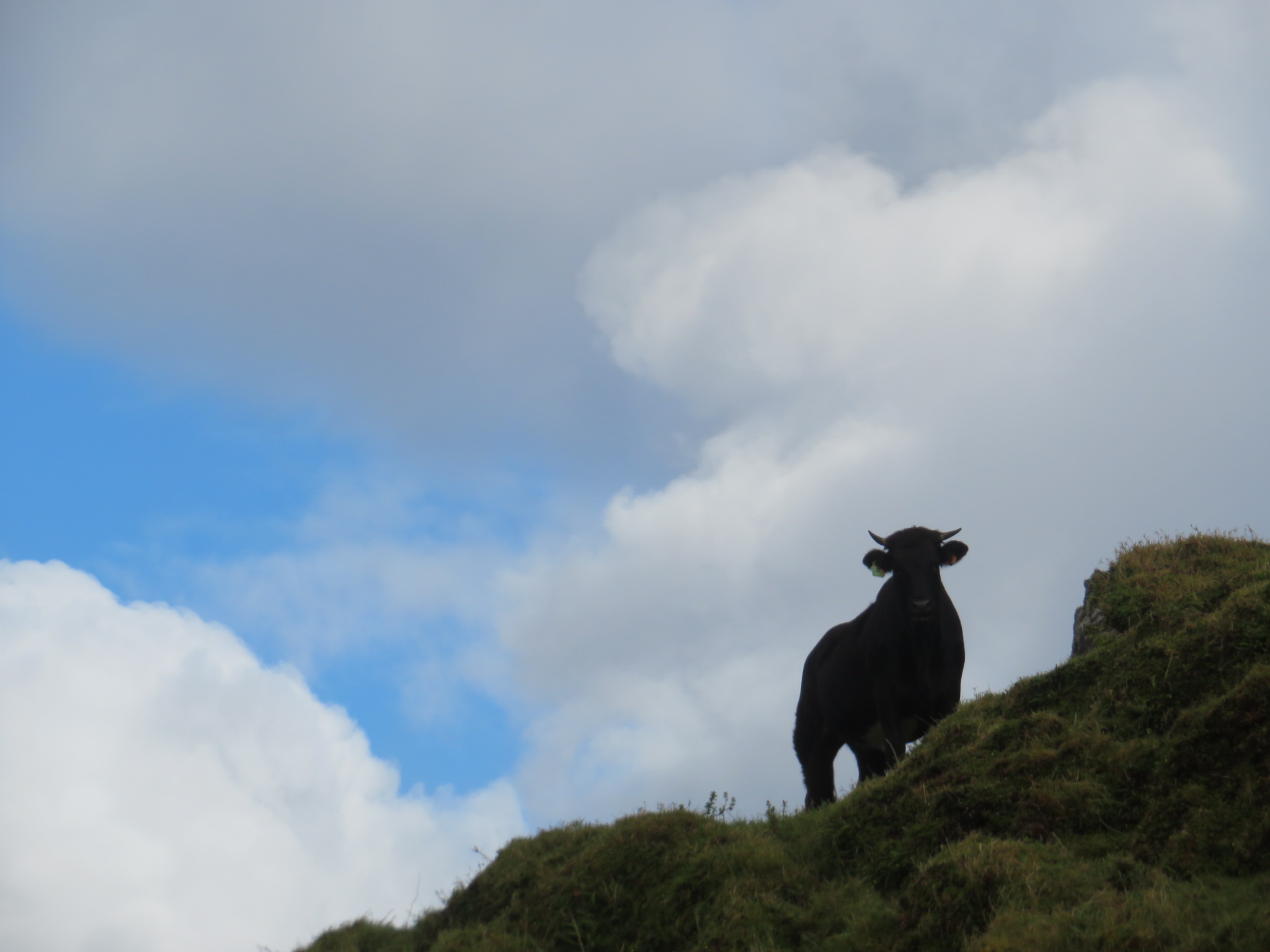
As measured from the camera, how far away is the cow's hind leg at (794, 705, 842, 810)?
1777 cm

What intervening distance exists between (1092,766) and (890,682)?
20.2ft

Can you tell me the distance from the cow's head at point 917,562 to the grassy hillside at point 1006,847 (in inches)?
125

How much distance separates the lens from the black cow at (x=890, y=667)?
15422 mm

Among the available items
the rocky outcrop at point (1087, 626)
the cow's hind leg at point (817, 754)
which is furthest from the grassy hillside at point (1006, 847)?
the cow's hind leg at point (817, 754)

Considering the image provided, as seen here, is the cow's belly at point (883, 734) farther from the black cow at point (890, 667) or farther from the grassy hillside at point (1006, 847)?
the grassy hillside at point (1006, 847)

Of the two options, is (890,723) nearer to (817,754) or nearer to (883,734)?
(883,734)

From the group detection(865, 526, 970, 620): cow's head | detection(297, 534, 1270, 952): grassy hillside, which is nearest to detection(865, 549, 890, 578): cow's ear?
detection(865, 526, 970, 620): cow's head

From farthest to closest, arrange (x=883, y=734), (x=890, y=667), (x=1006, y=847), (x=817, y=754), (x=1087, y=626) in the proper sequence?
(x=817, y=754) < (x=883, y=734) < (x=890, y=667) < (x=1087, y=626) < (x=1006, y=847)

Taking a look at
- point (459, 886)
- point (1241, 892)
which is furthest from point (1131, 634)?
point (459, 886)

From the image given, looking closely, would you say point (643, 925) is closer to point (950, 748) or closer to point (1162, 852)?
point (950, 748)

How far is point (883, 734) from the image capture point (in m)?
16.2

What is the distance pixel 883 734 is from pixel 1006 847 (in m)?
8.03

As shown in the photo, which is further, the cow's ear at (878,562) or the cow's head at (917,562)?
the cow's ear at (878,562)

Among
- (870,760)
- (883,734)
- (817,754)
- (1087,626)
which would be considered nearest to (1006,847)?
(1087,626)
